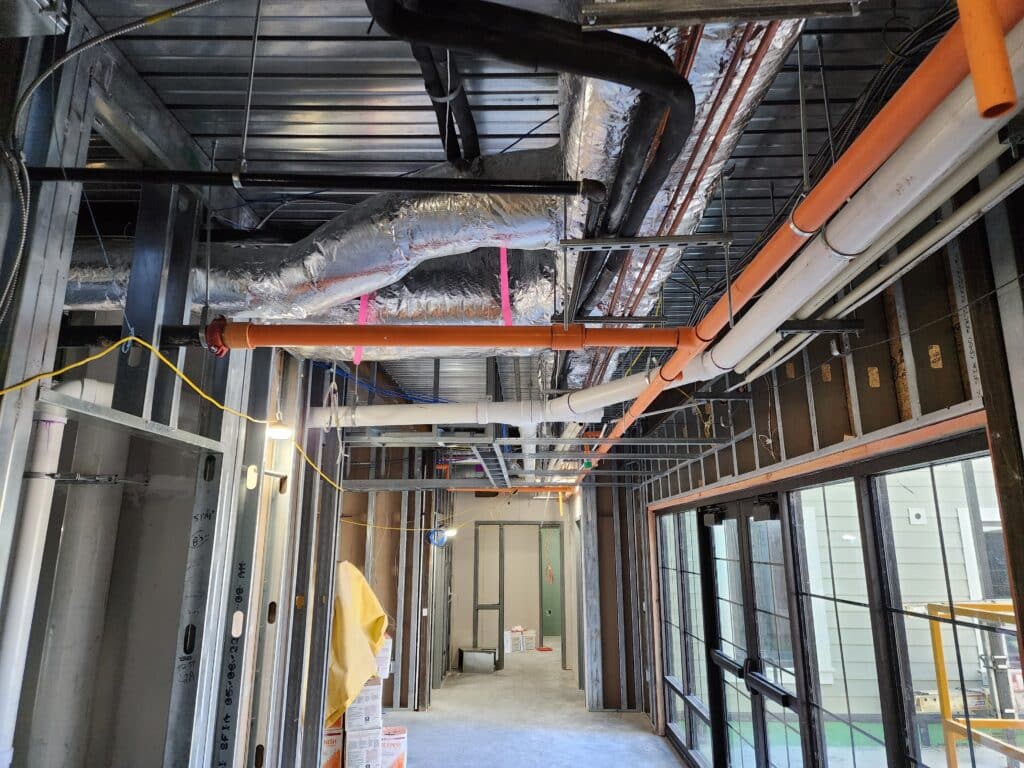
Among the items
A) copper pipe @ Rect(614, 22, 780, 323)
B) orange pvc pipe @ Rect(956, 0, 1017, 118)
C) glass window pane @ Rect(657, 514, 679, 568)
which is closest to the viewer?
orange pvc pipe @ Rect(956, 0, 1017, 118)

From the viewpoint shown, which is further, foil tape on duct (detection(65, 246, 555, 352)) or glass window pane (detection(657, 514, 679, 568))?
glass window pane (detection(657, 514, 679, 568))

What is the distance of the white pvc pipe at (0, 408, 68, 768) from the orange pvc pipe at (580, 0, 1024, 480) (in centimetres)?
182

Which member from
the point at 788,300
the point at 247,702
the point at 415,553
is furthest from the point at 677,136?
the point at 415,553

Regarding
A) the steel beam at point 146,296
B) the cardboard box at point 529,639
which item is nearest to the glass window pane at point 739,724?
the steel beam at point 146,296

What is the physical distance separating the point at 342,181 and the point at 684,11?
0.84 metres

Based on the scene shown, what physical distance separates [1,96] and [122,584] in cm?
187

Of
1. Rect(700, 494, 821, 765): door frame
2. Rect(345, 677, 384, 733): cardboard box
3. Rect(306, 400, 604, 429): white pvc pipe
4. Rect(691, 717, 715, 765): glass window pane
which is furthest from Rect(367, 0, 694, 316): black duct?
Rect(691, 717, 715, 765): glass window pane

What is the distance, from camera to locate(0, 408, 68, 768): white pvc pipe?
1.58 metres

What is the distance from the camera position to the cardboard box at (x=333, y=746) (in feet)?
13.5

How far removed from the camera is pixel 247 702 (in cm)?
285

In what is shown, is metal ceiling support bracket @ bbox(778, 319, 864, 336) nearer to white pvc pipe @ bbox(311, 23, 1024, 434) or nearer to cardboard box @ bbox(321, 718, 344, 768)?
white pvc pipe @ bbox(311, 23, 1024, 434)

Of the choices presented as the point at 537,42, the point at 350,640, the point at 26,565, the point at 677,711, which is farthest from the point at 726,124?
the point at 677,711

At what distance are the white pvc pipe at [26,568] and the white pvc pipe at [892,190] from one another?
189cm

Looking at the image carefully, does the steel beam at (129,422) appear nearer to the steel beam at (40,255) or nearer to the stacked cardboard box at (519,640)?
the steel beam at (40,255)
